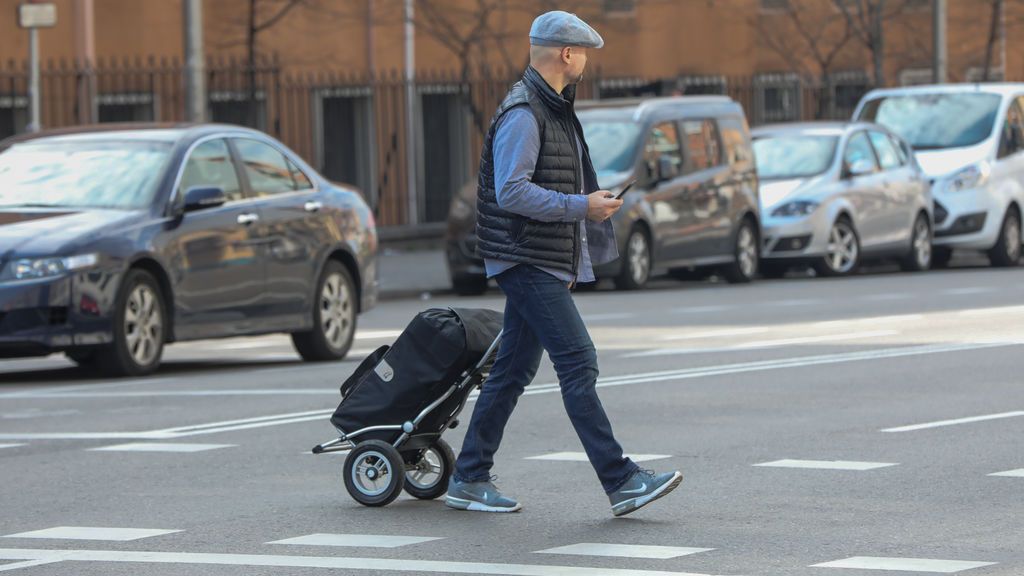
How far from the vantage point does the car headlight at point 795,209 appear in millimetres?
24953

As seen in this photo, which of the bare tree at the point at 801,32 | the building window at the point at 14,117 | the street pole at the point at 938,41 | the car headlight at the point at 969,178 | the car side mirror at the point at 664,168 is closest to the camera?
the car side mirror at the point at 664,168

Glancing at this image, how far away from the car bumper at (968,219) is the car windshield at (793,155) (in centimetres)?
222

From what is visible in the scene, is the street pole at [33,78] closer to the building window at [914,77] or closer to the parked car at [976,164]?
the parked car at [976,164]

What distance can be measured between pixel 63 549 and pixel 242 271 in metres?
7.05

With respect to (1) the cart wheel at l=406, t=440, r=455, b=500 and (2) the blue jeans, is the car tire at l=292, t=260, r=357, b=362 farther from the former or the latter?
(2) the blue jeans

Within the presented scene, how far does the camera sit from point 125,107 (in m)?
29.0

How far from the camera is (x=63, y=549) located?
7.57m

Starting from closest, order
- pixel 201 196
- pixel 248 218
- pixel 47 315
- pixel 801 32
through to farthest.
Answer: pixel 47 315 → pixel 201 196 → pixel 248 218 → pixel 801 32

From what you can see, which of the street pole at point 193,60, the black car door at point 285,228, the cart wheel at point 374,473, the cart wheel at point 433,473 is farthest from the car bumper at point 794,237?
the cart wheel at point 374,473

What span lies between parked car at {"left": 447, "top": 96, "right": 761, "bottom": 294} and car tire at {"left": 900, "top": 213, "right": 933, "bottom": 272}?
229 cm

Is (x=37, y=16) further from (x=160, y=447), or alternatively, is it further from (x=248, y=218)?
(x=160, y=447)

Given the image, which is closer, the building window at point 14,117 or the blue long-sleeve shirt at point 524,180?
the blue long-sleeve shirt at point 524,180

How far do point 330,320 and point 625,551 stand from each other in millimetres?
8294

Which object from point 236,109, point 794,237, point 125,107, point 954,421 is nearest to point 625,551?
point 954,421
